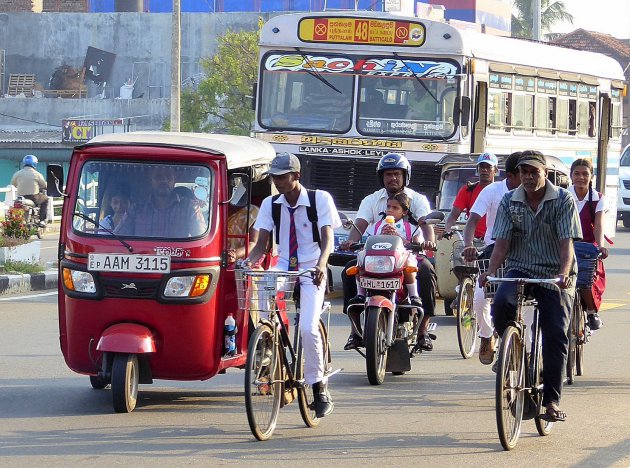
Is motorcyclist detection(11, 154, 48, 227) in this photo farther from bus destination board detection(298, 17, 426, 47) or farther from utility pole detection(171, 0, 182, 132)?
bus destination board detection(298, 17, 426, 47)

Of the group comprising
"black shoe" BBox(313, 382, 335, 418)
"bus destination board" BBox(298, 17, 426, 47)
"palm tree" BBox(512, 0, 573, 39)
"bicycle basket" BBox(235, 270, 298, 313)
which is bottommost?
"black shoe" BBox(313, 382, 335, 418)

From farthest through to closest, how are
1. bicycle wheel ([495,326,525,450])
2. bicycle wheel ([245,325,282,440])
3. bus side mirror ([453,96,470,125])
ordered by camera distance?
bus side mirror ([453,96,470,125]) < bicycle wheel ([245,325,282,440]) < bicycle wheel ([495,326,525,450])

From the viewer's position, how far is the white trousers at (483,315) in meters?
10.4

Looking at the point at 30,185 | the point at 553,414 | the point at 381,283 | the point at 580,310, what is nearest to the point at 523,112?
the point at 580,310

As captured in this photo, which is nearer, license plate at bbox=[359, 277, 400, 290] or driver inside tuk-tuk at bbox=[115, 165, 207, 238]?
driver inside tuk-tuk at bbox=[115, 165, 207, 238]

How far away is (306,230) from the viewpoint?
28.5ft

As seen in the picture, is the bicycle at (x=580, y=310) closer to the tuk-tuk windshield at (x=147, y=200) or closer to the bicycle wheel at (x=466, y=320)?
the bicycle wheel at (x=466, y=320)

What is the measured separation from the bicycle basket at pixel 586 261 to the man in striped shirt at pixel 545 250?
2390 mm

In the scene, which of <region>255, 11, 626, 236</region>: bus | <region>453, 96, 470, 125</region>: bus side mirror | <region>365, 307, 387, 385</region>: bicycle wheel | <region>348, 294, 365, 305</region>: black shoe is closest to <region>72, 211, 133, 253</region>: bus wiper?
<region>365, 307, 387, 385</region>: bicycle wheel

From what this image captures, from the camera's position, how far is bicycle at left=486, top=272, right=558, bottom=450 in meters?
7.53

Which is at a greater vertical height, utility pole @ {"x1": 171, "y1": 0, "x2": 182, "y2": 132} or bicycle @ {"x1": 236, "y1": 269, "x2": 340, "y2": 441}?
utility pole @ {"x1": 171, "y1": 0, "x2": 182, "y2": 132}

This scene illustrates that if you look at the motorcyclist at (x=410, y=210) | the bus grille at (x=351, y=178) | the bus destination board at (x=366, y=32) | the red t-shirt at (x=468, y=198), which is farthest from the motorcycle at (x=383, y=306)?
the bus destination board at (x=366, y=32)

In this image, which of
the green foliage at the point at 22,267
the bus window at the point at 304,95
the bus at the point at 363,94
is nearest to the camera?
the bus at the point at 363,94

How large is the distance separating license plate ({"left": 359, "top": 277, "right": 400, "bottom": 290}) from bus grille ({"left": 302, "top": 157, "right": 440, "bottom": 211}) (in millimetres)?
7731
